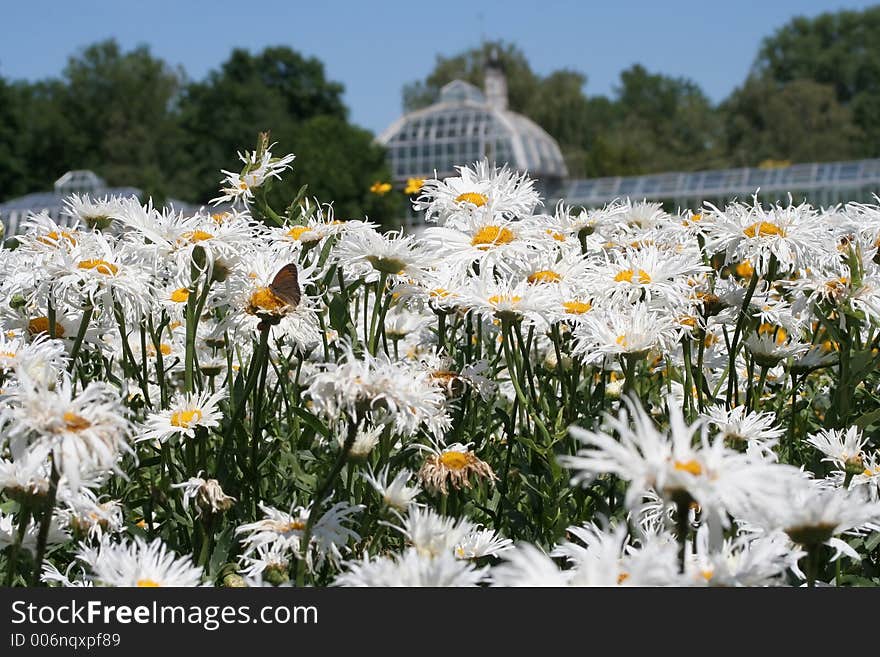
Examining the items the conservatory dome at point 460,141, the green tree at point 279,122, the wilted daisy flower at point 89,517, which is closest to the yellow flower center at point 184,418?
the wilted daisy flower at point 89,517

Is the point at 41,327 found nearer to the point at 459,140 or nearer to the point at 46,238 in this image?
the point at 46,238

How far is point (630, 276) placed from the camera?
2.17m

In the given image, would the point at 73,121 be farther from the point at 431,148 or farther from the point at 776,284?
the point at 776,284

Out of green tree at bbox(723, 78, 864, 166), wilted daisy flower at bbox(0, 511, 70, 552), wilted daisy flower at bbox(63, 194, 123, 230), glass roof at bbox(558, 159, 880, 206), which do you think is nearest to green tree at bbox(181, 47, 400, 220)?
glass roof at bbox(558, 159, 880, 206)

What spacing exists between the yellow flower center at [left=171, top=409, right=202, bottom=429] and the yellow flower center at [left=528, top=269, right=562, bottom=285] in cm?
71

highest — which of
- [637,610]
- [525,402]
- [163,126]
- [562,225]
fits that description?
[163,126]

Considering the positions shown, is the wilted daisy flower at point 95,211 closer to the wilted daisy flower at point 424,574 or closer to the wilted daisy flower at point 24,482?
the wilted daisy flower at point 24,482

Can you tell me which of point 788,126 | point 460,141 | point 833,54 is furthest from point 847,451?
point 833,54

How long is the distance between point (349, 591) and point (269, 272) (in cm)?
89

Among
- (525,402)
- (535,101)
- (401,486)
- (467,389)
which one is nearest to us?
(401,486)

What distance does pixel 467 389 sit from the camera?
2324mm

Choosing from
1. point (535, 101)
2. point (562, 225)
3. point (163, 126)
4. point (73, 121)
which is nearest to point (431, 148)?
point (535, 101)

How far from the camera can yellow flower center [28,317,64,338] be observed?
2.30 m

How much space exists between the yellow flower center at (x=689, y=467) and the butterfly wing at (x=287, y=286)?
2.78 feet
